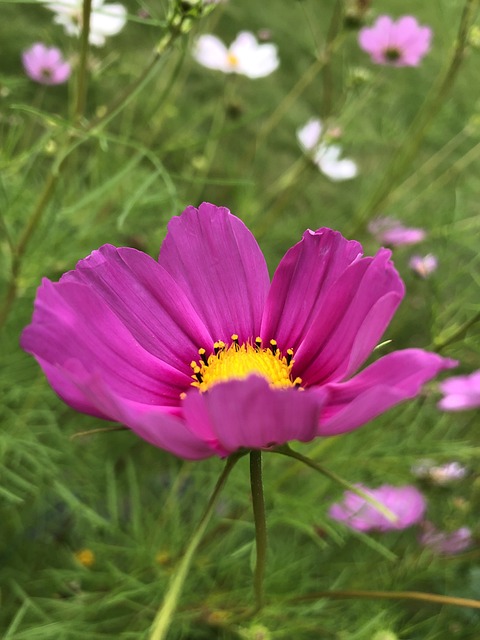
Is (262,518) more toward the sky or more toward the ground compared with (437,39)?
more toward the ground

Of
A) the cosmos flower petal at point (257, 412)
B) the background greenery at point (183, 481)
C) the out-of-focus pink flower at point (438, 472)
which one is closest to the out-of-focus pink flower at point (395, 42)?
the background greenery at point (183, 481)

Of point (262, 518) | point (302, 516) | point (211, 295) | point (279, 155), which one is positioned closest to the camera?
point (262, 518)

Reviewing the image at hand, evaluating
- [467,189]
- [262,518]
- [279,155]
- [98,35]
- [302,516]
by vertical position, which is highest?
[279,155]

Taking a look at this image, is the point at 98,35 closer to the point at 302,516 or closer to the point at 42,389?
the point at 42,389

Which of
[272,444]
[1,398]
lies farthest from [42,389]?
[272,444]

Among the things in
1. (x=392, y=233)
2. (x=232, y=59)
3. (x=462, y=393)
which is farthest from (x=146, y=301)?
(x=232, y=59)

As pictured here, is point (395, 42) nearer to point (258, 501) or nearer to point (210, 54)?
point (210, 54)

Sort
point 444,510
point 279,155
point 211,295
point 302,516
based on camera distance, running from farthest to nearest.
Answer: point 279,155 → point 444,510 → point 302,516 → point 211,295

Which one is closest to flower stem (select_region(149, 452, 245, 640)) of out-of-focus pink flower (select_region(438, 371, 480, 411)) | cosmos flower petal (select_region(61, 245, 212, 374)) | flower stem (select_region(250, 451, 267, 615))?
flower stem (select_region(250, 451, 267, 615))

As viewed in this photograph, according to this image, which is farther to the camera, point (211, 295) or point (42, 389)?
point (42, 389)
